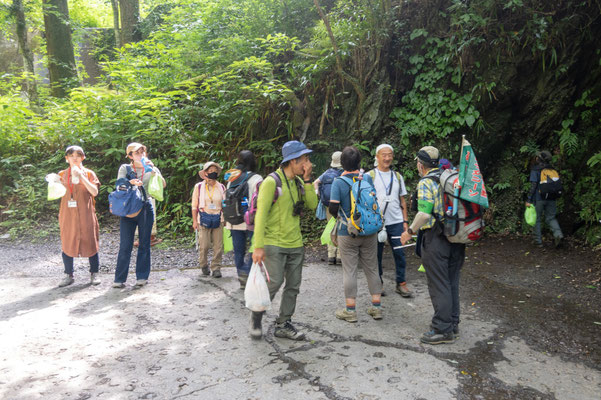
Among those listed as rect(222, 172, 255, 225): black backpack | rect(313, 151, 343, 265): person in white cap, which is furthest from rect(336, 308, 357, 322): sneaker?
rect(222, 172, 255, 225): black backpack

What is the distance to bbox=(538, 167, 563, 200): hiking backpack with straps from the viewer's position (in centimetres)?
797

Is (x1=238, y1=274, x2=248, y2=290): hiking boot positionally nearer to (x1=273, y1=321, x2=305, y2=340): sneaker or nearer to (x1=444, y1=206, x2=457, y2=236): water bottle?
(x1=273, y1=321, x2=305, y2=340): sneaker

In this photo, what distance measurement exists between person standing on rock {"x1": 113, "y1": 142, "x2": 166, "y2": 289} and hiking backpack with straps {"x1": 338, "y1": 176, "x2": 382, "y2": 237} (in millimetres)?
3241

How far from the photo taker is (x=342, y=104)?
10461 millimetres

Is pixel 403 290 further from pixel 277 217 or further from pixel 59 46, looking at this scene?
pixel 59 46

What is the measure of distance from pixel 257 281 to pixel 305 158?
142 cm

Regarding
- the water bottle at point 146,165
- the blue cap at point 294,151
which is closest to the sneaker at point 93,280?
the water bottle at point 146,165

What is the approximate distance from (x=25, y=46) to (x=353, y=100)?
1180 cm

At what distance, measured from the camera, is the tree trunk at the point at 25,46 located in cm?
1347

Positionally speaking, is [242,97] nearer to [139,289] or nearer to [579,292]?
[139,289]

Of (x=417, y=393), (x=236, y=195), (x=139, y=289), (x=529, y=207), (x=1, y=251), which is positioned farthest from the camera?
(x=1, y=251)

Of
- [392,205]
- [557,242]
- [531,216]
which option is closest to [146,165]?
[392,205]

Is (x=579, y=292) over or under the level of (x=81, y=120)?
under

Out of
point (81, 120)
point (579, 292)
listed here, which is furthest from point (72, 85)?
point (579, 292)
